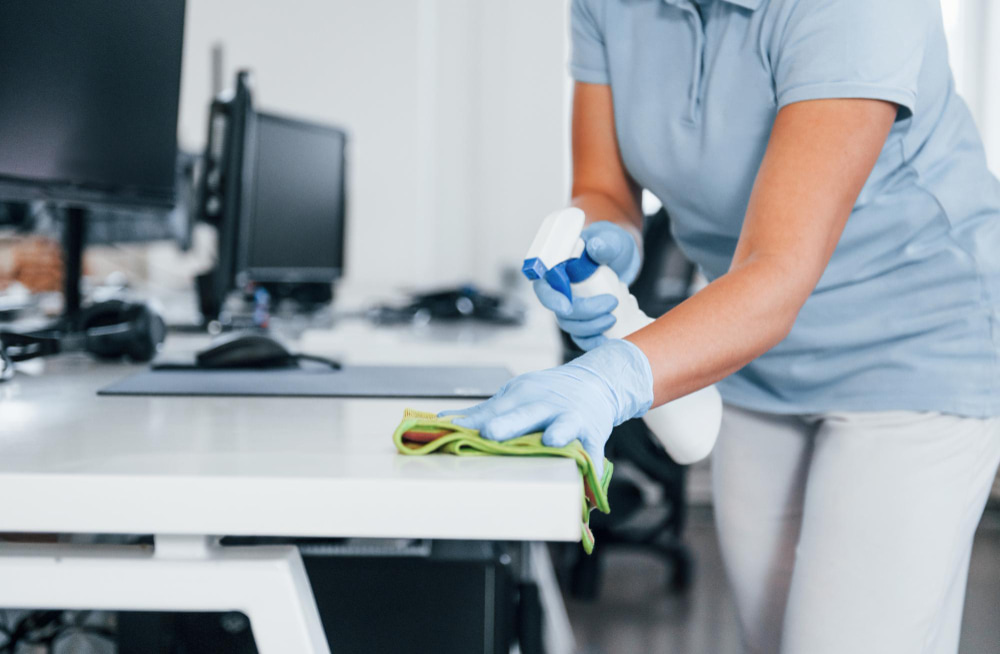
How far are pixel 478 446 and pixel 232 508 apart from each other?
158mm

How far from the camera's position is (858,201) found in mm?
969

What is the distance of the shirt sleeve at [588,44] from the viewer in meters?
1.15

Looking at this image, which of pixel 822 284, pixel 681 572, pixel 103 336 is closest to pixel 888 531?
pixel 822 284

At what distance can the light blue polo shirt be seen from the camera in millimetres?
957

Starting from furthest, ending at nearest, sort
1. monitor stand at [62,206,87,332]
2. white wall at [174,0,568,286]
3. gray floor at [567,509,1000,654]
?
white wall at [174,0,568,286] → gray floor at [567,509,1000,654] → monitor stand at [62,206,87,332]

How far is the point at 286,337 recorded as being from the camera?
1548 mm

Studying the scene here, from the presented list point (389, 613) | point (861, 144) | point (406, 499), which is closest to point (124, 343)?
point (389, 613)

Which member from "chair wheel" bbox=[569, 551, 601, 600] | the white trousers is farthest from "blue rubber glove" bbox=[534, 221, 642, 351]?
"chair wheel" bbox=[569, 551, 601, 600]

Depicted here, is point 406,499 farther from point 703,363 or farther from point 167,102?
point 167,102

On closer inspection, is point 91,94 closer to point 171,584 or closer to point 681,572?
point 171,584

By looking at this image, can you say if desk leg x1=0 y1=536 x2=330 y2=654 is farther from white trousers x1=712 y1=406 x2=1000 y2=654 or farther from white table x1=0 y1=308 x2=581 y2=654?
white trousers x1=712 y1=406 x2=1000 y2=654

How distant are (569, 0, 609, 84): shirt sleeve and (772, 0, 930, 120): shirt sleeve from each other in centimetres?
35

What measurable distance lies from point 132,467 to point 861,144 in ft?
2.20

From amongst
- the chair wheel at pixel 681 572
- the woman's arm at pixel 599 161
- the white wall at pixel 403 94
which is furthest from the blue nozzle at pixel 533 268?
the white wall at pixel 403 94
